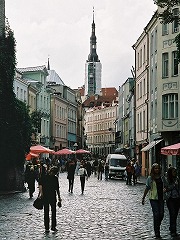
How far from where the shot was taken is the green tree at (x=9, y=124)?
111 feet

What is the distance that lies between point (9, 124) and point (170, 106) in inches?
631

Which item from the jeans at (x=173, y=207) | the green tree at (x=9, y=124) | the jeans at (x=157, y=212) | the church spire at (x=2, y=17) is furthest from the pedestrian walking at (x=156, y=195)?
the church spire at (x=2, y=17)

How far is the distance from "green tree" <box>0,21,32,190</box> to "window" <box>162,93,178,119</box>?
48.2ft

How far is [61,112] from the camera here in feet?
340

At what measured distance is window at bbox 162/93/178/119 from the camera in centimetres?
4488

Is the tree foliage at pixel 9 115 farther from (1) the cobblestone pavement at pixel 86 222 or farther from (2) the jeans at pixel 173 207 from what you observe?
(2) the jeans at pixel 173 207

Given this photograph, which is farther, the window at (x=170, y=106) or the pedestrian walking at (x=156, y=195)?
the window at (x=170, y=106)

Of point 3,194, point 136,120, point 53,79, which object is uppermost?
point 53,79

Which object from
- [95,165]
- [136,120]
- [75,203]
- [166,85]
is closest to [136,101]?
[136,120]

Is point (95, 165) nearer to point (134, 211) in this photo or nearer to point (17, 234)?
point (134, 211)

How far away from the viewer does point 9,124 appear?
112 ft

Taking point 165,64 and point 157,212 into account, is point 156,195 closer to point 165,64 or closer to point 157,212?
point 157,212

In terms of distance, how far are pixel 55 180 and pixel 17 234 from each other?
209 centimetres

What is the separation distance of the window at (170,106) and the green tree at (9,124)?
48.2 ft
